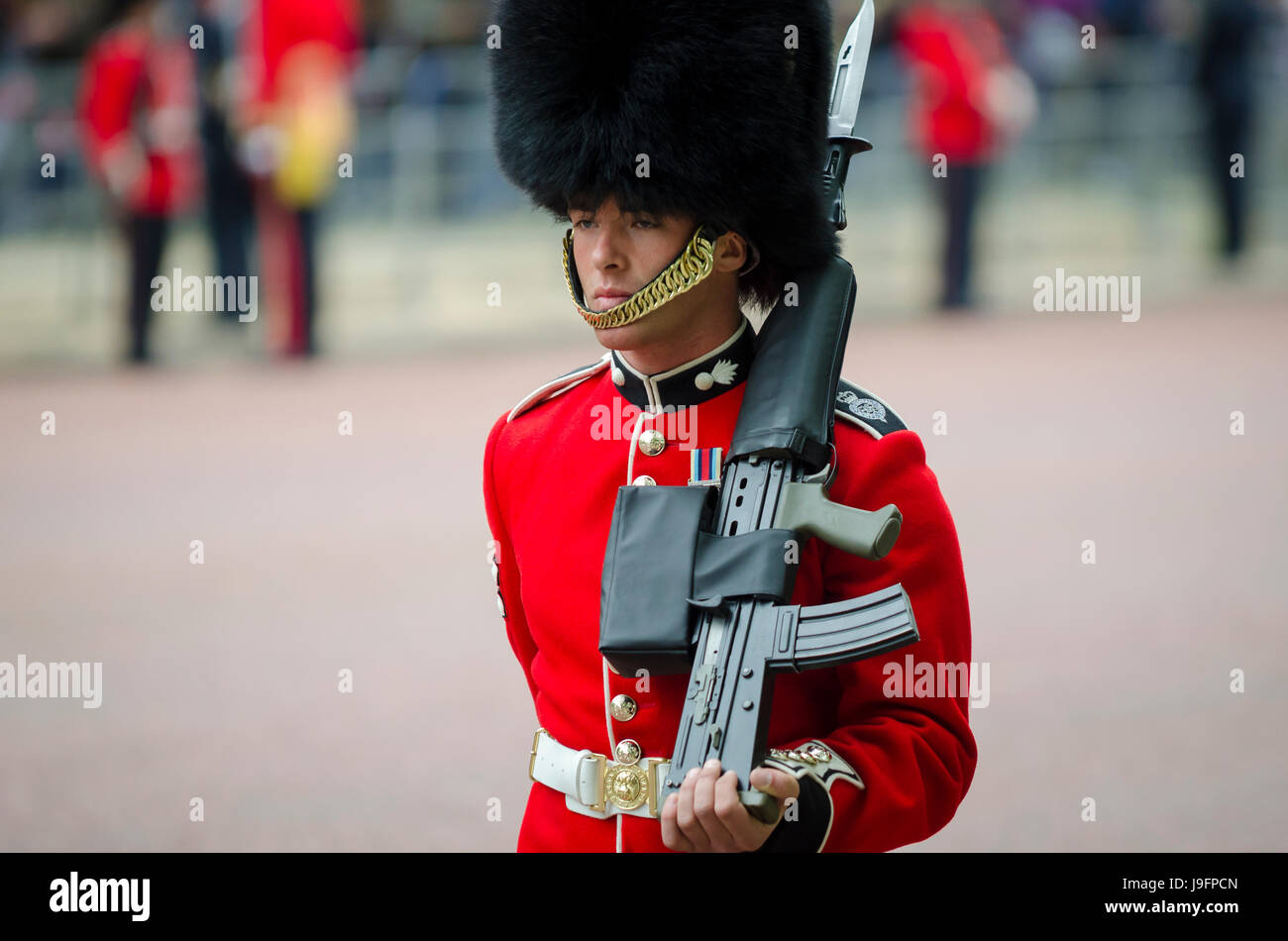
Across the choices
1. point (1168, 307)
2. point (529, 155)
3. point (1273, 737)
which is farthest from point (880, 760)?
point (1168, 307)

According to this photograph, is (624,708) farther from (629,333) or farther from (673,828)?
(629,333)

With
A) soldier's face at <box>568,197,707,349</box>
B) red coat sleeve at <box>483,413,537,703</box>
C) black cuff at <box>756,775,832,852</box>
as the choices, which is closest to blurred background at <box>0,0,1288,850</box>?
red coat sleeve at <box>483,413,537,703</box>

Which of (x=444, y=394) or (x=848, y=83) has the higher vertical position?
(x=848, y=83)

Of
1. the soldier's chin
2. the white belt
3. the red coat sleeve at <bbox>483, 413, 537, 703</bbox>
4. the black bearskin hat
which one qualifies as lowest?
the white belt

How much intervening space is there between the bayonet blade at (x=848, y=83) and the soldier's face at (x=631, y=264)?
33 cm

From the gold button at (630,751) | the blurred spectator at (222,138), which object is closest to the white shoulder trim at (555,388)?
the gold button at (630,751)

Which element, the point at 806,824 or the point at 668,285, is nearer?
the point at 806,824

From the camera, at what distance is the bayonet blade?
2.72 m

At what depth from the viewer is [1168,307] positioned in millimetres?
11914

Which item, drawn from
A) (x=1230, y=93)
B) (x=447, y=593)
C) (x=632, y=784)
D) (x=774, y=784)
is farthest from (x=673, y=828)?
(x=1230, y=93)

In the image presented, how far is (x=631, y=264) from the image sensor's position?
2.53 m

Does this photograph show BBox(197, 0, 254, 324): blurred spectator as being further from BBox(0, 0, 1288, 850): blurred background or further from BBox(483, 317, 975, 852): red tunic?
BBox(483, 317, 975, 852): red tunic

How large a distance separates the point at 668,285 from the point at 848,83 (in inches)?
18.5
